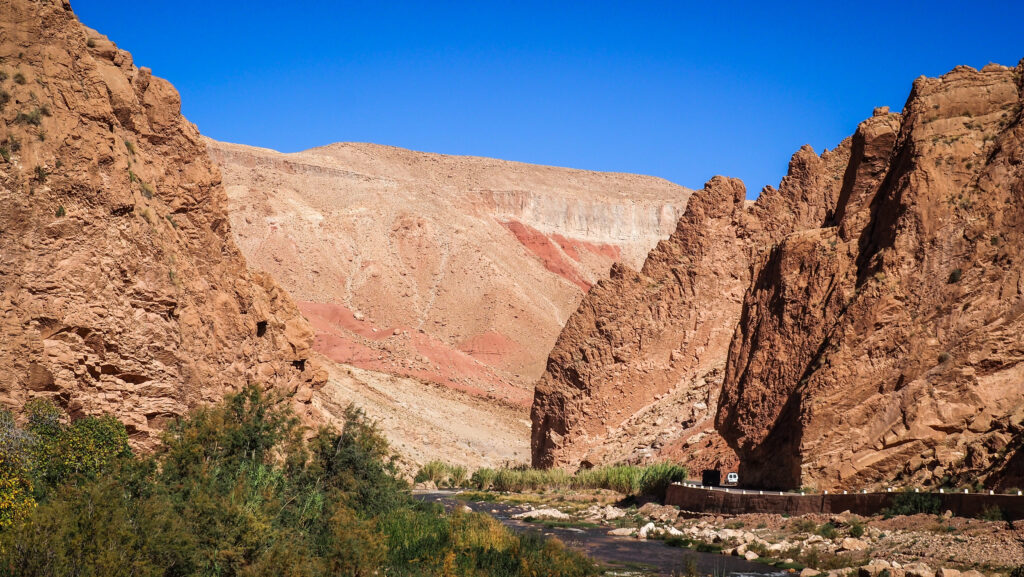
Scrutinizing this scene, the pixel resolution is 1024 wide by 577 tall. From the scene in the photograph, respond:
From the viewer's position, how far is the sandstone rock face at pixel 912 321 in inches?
888

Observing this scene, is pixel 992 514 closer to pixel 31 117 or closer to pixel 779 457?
pixel 779 457

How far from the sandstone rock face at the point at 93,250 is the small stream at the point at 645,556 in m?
10.3

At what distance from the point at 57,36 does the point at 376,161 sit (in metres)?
124

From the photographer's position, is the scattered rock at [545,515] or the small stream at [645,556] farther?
the scattered rock at [545,515]

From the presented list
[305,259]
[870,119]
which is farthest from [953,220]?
[305,259]

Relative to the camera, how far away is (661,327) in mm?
48844

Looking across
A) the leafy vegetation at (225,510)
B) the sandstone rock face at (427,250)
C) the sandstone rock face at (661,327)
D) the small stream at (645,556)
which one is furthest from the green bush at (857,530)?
the sandstone rock face at (427,250)

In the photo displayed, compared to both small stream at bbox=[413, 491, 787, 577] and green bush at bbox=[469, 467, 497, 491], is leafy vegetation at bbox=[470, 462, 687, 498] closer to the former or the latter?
green bush at bbox=[469, 467, 497, 491]

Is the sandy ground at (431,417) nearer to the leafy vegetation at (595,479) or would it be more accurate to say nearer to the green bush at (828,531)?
the leafy vegetation at (595,479)

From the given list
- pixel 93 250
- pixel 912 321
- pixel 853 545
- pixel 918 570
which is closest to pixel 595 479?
pixel 912 321

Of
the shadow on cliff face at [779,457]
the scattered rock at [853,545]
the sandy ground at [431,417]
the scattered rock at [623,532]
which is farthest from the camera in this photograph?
the sandy ground at [431,417]

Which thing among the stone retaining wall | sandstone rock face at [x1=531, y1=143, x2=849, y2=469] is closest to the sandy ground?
sandstone rock face at [x1=531, y1=143, x2=849, y2=469]

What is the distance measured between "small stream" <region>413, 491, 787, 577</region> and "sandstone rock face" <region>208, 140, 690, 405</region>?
52842 mm

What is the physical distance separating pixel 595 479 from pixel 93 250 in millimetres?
28859
